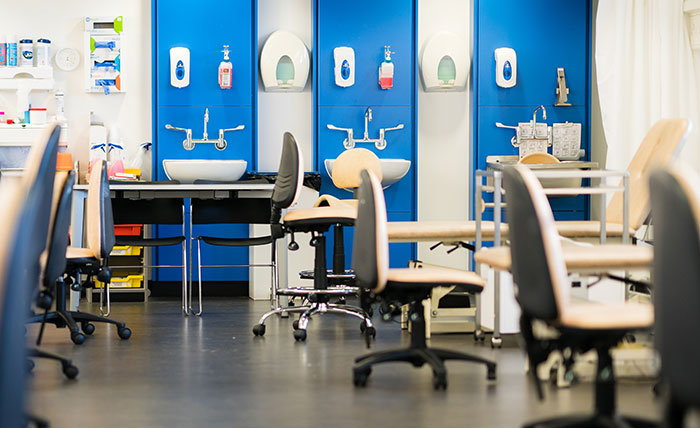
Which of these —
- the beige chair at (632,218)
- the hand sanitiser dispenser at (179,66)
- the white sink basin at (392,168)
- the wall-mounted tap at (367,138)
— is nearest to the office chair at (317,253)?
the beige chair at (632,218)

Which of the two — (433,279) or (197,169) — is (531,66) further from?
(433,279)

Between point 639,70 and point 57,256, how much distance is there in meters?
4.33

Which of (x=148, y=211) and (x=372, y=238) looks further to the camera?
(x=148, y=211)

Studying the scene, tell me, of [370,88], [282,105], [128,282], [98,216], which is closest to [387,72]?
[370,88]

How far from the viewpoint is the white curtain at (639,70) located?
5570 mm

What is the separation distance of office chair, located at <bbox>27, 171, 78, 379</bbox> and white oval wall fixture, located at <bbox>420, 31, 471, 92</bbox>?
11.9 feet

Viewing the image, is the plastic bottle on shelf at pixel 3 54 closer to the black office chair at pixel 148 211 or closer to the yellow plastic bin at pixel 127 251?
the black office chair at pixel 148 211

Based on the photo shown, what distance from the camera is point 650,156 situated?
405 centimetres

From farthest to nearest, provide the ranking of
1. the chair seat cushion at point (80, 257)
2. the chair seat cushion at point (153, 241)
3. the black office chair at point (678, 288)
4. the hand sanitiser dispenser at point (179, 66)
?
1. the hand sanitiser dispenser at point (179, 66)
2. the chair seat cushion at point (153, 241)
3. the chair seat cushion at point (80, 257)
4. the black office chair at point (678, 288)

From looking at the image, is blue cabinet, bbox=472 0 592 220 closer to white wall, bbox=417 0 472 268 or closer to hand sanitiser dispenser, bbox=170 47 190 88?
white wall, bbox=417 0 472 268

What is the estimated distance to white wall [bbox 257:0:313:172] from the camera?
6621 millimetres

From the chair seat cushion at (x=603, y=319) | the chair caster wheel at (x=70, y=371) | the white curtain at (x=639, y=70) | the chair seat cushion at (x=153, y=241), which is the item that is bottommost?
the chair caster wheel at (x=70, y=371)

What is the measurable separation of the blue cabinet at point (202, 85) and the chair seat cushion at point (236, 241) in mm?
1016

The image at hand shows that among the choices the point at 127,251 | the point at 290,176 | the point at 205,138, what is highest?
the point at 205,138
